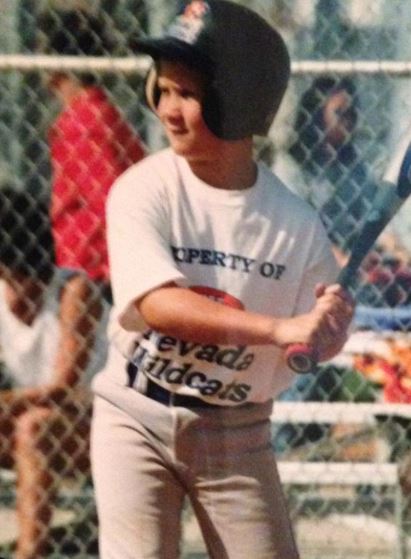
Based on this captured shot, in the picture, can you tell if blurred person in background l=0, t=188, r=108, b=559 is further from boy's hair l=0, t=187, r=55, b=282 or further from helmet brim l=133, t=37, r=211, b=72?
helmet brim l=133, t=37, r=211, b=72

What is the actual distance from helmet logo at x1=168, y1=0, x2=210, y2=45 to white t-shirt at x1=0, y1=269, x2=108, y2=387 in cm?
123

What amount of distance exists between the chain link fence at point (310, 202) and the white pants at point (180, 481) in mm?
1185

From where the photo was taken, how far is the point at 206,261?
310cm

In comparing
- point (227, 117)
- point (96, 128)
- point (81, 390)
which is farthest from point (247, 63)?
point (81, 390)

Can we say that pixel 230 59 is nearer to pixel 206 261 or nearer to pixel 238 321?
pixel 206 261

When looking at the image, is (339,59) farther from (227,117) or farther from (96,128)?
(227,117)

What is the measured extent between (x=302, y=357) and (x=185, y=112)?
0.53 metres

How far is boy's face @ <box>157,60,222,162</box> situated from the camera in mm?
3119

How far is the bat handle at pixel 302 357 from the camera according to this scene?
289cm

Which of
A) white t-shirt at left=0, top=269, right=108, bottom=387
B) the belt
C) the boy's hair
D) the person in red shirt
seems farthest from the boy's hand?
the boy's hair

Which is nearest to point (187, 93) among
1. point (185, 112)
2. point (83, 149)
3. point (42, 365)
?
point (185, 112)

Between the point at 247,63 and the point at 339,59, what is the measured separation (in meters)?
1.25

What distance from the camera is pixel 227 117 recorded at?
3.15m

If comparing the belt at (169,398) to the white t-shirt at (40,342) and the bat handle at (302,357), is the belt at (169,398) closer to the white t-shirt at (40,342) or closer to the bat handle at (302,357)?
the bat handle at (302,357)
